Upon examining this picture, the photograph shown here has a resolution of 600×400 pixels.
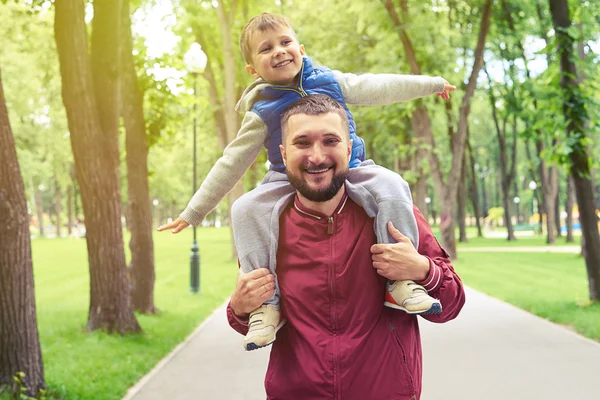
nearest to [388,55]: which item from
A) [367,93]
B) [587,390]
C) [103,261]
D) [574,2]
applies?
[574,2]

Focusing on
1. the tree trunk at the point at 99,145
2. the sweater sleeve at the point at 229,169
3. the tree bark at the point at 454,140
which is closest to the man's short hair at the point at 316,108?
the sweater sleeve at the point at 229,169

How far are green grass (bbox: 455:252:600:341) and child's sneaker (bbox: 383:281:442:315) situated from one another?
902 centimetres

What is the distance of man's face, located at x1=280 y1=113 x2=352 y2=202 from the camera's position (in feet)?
8.13

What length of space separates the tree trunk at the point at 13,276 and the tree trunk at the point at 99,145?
10.7 feet

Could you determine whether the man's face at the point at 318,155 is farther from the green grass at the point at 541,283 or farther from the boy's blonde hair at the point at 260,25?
the green grass at the point at 541,283

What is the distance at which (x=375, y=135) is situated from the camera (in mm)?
32281

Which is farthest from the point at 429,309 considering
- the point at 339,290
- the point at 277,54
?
the point at 277,54

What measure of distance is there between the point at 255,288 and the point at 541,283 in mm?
16990

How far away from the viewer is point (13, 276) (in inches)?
274

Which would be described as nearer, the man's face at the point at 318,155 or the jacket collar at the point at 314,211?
the man's face at the point at 318,155

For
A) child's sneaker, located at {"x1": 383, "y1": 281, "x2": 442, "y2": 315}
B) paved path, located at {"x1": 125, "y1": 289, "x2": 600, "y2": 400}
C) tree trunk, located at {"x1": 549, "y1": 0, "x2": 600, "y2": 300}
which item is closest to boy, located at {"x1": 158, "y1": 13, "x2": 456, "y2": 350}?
child's sneaker, located at {"x1": 383, "y1": 281, "x2": 442, "y2": 315}

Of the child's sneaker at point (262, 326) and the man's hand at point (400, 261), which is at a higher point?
the man's hand at point (400, 261)

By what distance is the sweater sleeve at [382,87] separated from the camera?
3168 millimetres

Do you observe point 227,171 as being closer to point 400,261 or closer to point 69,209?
point 400,261
